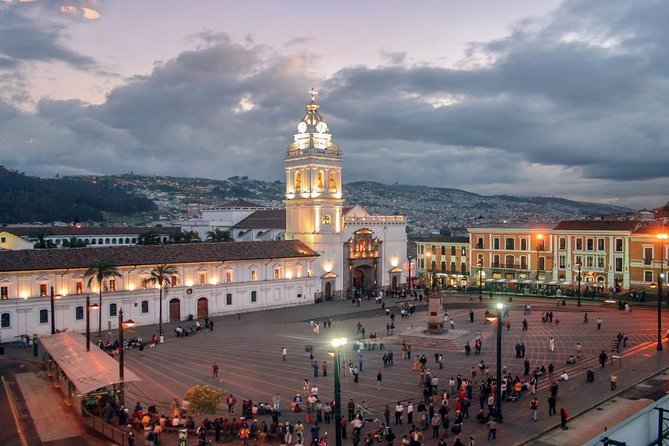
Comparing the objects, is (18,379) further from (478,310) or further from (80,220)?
(80,220)

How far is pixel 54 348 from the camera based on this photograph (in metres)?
28.9

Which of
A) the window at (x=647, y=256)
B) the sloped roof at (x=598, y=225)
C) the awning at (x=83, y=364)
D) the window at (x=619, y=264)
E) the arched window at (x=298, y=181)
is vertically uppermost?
the arched window at (x=298, y=181)

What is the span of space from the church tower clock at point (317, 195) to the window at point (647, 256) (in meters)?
31.0

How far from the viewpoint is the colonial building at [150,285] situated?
144ft

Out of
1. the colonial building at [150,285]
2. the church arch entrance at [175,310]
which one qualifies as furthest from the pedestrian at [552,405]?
the church arch entrance at [175,310]

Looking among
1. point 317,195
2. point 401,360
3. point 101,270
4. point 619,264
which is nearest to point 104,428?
point 401,360

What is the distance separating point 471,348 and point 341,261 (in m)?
30.5

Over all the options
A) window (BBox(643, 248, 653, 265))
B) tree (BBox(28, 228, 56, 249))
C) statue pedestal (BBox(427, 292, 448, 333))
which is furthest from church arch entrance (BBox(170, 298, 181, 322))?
window (BBox(643, 248, 653, 265))

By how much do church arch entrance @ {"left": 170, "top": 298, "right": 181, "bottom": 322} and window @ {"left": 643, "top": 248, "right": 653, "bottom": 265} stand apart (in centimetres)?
4485

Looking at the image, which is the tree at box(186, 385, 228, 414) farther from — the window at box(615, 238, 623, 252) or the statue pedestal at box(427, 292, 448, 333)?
the window at box(615, 238, 623, 252)

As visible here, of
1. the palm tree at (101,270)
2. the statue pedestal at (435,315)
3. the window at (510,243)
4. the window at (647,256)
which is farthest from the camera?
the window at (510,243)

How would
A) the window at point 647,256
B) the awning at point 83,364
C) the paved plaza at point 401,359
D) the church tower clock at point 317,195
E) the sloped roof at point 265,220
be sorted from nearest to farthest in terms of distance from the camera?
the awning at point 83,364
the paved plaza at point 401,359
the window at point 647,256
the church tower clock at point 317,195
the sloped roof at point 265,220

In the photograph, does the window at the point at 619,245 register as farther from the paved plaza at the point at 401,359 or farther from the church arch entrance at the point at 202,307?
the church arch entrance at the point at 202,307

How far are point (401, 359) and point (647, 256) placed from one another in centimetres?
3577
